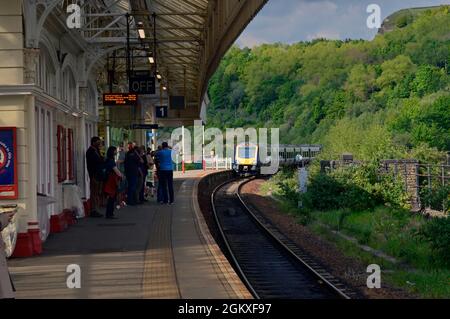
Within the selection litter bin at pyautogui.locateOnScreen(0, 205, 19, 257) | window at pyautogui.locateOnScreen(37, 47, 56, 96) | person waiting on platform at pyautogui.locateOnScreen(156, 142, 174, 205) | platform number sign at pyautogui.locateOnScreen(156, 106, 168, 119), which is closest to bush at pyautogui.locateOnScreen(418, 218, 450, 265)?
litter bin at pyautogui.locateOnScreen(0, 205, 19, 257)

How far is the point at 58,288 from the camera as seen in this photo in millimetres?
9305

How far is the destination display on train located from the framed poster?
948cm

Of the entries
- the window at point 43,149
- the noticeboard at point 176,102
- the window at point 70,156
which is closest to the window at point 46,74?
the window at point 43,149

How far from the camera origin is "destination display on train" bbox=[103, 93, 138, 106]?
2150 cm

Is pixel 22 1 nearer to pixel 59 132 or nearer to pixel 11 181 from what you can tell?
→ pixel 11 181

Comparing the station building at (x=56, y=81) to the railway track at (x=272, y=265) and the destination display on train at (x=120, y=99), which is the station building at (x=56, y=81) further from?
the railway track at (x=272, y=265)

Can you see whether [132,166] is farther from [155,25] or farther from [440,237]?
[440,237]

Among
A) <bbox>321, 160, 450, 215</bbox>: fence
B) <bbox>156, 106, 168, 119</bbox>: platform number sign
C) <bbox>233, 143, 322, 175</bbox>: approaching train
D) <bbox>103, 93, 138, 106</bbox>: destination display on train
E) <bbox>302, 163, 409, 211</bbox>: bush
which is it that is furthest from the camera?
<bbox>233, 143, 322, 175</bbox>: approaching train

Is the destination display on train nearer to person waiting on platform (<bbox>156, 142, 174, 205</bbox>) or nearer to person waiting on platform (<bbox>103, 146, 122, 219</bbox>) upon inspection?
person waiting on platform (<bbox>156, 142, 174, 205</bbox>)

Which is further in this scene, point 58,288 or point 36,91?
point 36,91

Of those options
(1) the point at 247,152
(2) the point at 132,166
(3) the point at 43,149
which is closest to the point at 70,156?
(2) the point at 132,166

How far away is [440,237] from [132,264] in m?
5.94
